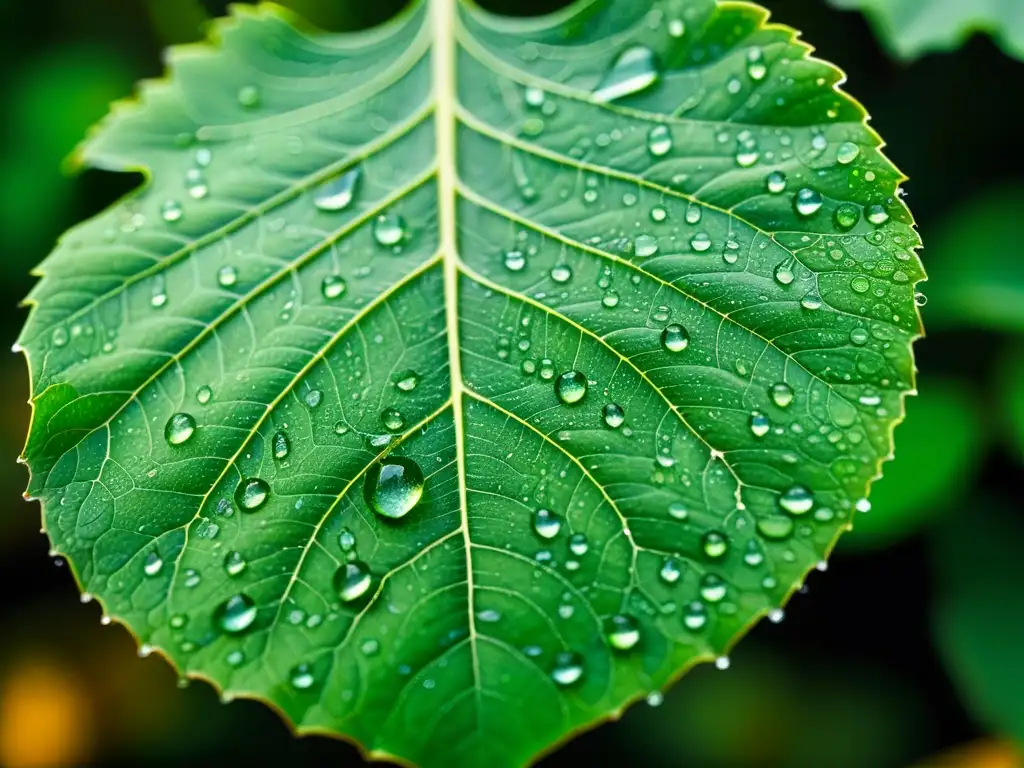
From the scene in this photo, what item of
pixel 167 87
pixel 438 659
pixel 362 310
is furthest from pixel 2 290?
pixel 438 659

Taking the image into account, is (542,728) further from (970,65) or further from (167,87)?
(970,65)

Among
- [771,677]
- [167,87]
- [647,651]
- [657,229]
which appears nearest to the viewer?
[647,651]

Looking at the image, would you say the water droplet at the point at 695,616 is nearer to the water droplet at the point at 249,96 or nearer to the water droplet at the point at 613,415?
the water droplet at the point at 613,415

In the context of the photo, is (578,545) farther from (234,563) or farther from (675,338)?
(234,563)

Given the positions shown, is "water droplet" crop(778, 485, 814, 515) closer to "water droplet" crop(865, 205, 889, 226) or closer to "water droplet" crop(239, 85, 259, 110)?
"water droplet" crop(865, 205, 889, 226)

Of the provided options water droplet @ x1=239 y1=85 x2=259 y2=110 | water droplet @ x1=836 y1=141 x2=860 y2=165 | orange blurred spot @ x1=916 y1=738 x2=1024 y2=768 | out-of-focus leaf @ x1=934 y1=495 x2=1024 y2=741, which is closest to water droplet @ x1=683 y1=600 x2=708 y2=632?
water droplet @ x1=836 y1=141 x2=860 y2=165
